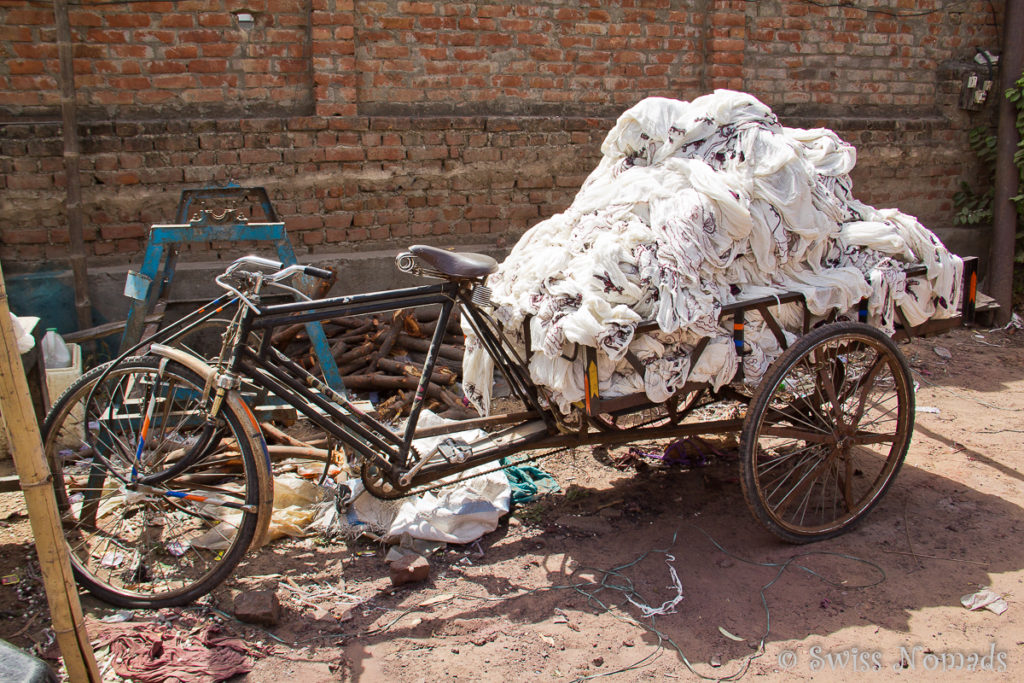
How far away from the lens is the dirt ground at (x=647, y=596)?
2768 mm

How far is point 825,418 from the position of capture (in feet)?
11.5

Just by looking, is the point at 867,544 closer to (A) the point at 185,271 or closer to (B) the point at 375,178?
(B) the point at 375,178

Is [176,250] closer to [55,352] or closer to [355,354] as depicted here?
[55,352]

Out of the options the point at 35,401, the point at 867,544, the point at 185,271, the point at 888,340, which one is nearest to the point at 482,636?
the point at 867,544

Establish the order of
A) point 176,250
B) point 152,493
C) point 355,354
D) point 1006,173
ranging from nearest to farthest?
point 152,493
point 176,250
point 355,354
point 1006,173

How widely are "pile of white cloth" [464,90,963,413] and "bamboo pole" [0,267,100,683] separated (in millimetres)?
1714

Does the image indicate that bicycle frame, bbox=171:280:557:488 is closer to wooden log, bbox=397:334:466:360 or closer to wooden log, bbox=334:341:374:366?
wooden log, bbox=397:334:466:360

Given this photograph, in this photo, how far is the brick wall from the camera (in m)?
5.16

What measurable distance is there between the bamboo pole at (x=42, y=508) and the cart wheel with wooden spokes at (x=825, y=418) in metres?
2.39

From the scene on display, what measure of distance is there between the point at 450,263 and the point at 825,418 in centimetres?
181

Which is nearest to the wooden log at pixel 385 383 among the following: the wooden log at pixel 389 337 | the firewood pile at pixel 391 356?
the firewood pile at pixel 391 356

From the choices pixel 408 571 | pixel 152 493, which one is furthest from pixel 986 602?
pixel 152 493

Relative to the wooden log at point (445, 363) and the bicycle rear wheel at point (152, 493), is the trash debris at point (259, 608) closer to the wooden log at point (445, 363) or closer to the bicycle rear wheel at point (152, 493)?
the bicycle rear wheel at point (152, 493)

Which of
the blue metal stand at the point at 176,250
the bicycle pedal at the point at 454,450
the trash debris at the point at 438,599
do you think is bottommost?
the trash debris at the point at 438,599
